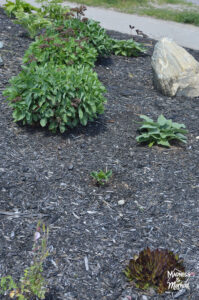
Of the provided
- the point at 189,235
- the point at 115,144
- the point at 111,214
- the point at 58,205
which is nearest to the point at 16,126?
the point at 115,144

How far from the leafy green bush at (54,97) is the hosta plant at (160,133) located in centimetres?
64

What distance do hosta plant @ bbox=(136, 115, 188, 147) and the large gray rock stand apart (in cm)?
137

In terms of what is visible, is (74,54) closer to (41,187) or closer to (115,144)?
(115,144)

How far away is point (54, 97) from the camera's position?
477 cm

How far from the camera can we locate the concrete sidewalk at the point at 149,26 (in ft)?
32.0

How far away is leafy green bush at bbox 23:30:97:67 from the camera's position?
5918mm

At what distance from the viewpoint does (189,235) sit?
12.2 ft

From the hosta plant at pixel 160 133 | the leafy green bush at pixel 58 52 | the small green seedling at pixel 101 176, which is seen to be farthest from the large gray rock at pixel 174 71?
the small green seedling at pixel 101 176

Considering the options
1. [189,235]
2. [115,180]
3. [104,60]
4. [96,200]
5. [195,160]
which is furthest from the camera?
[104,60]

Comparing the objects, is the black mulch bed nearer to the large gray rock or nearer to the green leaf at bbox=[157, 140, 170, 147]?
the green leaf at bbox=[157, 140, 170, 147]

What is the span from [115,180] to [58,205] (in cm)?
74

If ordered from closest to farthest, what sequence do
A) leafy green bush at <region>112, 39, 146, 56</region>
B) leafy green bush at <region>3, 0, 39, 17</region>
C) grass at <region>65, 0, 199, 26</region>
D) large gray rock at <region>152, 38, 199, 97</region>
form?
large gray rock at <region>152, 38, 199, 97</region>, leafy green bush at <region>112, 39, 146, 56</region>, leafy green bush at <region>3, 0, 39, 17</region>, grass at <region>65, 0, 199, 26</region>

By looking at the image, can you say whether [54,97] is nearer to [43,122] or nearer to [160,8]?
[43,122]

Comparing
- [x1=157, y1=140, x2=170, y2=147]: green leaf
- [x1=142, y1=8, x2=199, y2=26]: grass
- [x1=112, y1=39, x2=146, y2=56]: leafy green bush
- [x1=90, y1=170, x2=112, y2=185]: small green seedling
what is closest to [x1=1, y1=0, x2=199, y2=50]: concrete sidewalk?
[x1=142, y1=8, x2=199, y2=26]: grass
